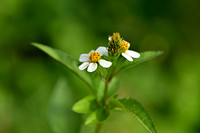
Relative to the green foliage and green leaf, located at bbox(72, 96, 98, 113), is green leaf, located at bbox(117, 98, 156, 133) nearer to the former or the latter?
the green foliage

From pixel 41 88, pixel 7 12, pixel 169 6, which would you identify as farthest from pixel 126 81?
pixel 7 12

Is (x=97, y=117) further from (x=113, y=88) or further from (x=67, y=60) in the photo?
(x=67, y=60)

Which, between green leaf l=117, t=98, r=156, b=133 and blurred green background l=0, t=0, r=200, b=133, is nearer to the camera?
green leaf l=117, t=98, r=156, b=133

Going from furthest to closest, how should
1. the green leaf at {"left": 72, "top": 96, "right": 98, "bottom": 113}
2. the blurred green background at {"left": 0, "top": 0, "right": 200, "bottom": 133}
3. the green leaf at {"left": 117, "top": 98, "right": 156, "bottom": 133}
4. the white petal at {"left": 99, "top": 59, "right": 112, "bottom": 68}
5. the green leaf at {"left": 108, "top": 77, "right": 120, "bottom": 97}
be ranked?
the blurred green background at {"left": 0, "top": 0, "right": 200, "bottom": 133} → the green leaf at {"left": 108, "top": 77, "right": 120, "bottom": 97} → the green leaf at {"left": 72, "top": 96, "right": 98, "bottom": 113} → the white petal at {"left": 99, "top": 59, "right": 112, "bottom": 68} → the green leaf at {"left": 117, "top": 98, "right": 156, "bottom": 133}

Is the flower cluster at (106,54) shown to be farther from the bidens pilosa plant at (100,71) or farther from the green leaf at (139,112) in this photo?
the green leaf at (139,112)

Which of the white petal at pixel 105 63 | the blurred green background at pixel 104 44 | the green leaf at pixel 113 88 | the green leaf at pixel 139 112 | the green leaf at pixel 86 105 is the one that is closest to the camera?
the green leaf at pixel 139 112

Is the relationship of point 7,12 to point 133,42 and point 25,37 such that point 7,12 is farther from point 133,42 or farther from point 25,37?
point 133,42

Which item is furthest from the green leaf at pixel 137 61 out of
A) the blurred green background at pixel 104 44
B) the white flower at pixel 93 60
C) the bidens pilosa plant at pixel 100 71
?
the blurred green background at pixel 104 44

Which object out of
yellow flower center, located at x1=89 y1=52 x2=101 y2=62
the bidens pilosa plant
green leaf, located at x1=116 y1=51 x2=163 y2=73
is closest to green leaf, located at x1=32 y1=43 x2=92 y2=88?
the bidens pilosa plant
